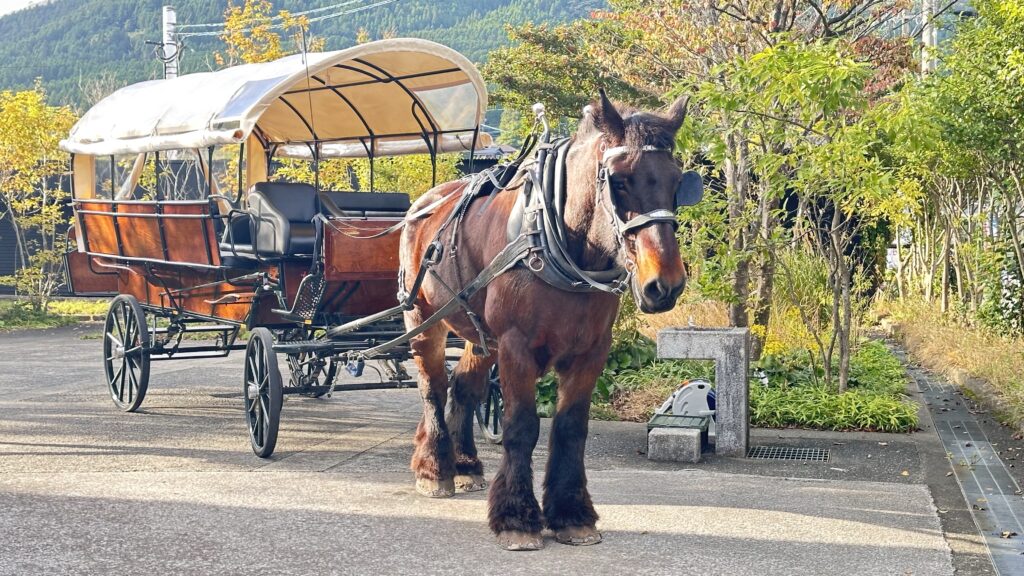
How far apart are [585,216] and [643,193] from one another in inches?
17.9

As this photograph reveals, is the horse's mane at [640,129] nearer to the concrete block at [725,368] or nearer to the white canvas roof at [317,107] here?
the concrete block at [725,368]

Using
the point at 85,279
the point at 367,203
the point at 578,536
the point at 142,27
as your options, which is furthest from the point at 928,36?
the point at 142,27

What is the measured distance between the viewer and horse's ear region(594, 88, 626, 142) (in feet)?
16.5

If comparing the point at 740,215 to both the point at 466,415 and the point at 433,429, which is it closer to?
the point at 466,415

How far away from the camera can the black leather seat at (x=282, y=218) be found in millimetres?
8219

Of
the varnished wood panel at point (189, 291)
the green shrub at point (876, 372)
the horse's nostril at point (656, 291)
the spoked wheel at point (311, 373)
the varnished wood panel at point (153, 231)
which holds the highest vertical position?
the varnished wood panel at point (153, 231)

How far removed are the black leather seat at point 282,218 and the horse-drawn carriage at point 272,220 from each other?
1 cm

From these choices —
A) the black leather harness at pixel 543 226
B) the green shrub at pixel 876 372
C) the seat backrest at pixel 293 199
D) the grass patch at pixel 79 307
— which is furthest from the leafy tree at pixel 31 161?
the black leather harness at pixel 543 226

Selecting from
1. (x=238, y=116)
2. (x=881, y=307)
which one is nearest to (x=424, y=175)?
(x=881, y=307)

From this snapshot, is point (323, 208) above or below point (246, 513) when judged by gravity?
above

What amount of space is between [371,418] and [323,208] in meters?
1.89

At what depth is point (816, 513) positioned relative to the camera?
6.22 metres

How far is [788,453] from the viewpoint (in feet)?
26.9

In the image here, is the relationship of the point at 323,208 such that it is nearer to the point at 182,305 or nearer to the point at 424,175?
the point at 182,305
